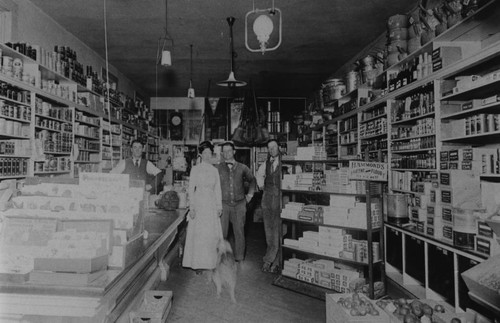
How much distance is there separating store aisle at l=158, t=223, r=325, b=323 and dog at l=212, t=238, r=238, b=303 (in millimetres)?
85

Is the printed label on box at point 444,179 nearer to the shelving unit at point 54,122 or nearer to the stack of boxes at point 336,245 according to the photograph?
the stack of boxes at point 336,245

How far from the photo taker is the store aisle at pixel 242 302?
3.37m

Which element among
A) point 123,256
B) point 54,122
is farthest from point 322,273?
point 54,122

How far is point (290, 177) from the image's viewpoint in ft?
15.0

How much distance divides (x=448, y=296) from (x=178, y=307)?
2631 millimetres

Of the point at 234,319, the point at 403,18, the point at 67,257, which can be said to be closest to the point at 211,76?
the point at 403,18

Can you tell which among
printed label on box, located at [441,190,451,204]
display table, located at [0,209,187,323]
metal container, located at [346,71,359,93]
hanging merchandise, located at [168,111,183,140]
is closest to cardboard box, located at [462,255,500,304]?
printed label on box, located at [441,190,451,204]

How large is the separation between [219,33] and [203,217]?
11.4 feet

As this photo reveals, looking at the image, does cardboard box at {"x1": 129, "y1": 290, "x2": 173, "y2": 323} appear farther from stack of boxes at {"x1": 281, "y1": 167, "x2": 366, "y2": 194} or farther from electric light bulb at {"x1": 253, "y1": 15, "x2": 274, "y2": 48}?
electric light bulb at {"x1": 253, "y1": 15, "x2": 274, "y2": 48}

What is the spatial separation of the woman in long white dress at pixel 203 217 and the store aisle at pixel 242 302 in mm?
237

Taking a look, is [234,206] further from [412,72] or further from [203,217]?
[412,72]

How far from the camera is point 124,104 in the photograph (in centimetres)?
906

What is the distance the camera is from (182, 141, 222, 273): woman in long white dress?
484cm

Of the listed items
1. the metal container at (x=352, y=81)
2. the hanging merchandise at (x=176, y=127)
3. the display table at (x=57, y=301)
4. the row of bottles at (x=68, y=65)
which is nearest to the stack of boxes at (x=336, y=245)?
the display table at (x=57, y=301)
